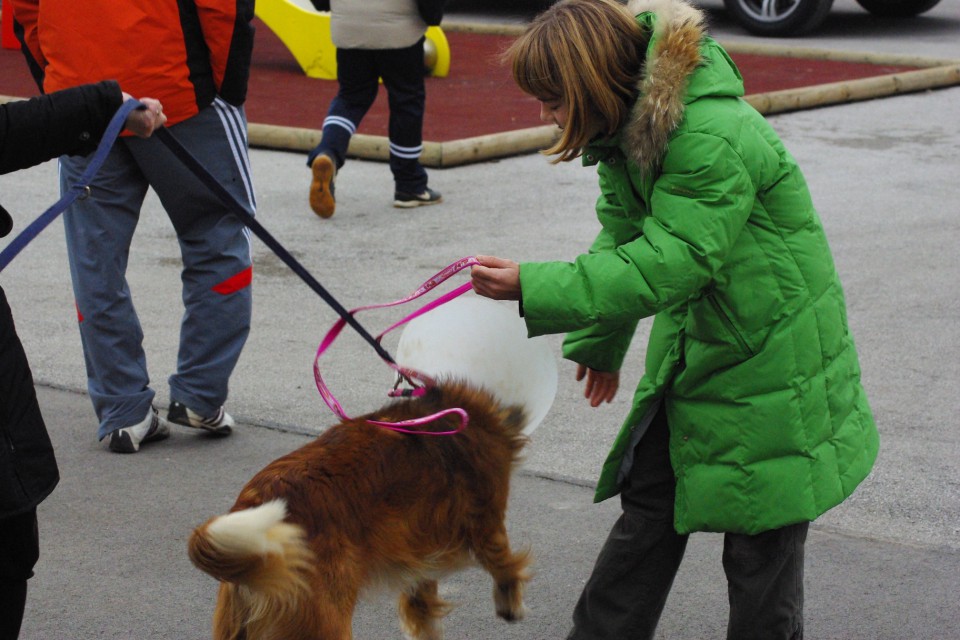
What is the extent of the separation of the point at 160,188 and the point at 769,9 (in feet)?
40.3

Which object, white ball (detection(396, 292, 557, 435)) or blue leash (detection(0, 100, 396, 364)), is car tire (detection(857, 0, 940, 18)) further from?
blue leash (detection(0, 100, 396, 364))

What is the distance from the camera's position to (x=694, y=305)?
8.82ft

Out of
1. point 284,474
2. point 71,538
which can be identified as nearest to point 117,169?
point 71,538

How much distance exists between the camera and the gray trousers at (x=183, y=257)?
4.30 metres

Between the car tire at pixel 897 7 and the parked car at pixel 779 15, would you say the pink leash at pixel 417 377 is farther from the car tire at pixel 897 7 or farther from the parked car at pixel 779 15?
the car tire at pixel 897 7

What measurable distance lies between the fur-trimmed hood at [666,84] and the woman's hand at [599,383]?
73 centimetres


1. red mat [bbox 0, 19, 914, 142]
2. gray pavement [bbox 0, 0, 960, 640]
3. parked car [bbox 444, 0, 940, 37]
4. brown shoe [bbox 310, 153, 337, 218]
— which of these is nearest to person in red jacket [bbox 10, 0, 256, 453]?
gray pavement [bbox 0, 0, 960, 640]

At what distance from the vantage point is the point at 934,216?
7.63m

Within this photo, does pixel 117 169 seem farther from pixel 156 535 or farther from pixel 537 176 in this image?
pixel 537 176

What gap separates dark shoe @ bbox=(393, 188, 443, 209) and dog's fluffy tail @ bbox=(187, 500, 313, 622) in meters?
5.52

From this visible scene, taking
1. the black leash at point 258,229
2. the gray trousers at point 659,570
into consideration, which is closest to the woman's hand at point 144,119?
the black leash at point 258,229

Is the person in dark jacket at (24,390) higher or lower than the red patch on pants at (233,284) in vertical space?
higher

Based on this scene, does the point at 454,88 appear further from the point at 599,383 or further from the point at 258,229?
the point at 599,383

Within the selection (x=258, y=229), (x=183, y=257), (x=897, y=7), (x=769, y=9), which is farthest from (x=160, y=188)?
(x=897, y=7)
